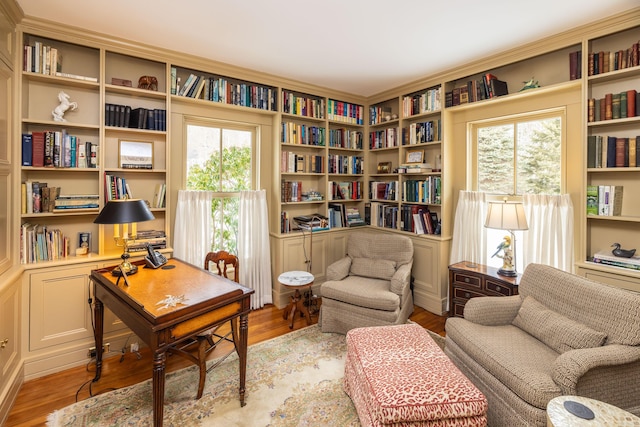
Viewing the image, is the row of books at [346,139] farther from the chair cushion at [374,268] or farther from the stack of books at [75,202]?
the stack of books at [75,202]

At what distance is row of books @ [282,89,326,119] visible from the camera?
374 cm

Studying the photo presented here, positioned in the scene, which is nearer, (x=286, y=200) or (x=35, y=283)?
(x=35, y=283)

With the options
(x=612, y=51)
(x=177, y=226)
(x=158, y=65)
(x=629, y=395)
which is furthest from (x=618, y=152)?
(x=158, y=65)

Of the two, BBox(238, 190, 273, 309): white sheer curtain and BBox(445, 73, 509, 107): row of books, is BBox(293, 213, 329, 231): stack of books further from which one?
BBox(445, 73, 509, 107): row of books

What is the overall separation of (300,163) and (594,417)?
333cm

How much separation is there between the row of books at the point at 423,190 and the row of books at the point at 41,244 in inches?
138

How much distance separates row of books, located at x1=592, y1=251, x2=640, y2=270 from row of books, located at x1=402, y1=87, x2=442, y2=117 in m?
2.05

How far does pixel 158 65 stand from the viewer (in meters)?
3.07

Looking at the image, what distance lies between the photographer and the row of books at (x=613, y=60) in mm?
2270

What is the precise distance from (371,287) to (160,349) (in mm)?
1983

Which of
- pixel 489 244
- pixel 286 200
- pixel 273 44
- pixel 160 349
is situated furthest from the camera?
pixel 286 200

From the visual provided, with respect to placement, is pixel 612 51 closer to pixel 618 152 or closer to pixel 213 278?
pixel 618 152

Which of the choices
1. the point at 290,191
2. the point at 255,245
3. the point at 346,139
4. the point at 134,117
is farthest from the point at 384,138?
the point at 134,117

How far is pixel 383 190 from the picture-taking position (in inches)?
169
